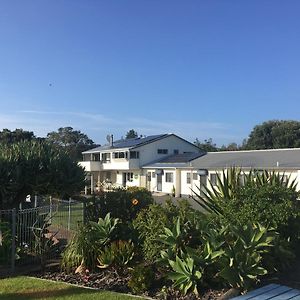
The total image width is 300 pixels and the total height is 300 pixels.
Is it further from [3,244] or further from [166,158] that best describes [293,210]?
[166,158]

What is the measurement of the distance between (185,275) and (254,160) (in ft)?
112

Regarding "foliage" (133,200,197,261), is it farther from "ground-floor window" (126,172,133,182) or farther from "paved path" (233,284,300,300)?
"ground-floor window" (126,172,133,182)

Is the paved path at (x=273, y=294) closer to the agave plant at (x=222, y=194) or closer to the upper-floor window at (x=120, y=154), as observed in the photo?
the agave plant at (x=222, y=194)

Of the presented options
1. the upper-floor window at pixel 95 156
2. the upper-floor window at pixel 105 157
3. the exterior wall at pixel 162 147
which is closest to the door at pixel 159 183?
the exterior wall at pixel 162 147

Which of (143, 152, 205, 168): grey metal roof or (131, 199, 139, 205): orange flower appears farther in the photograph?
(143, 152, 205, 168): grey metal roof

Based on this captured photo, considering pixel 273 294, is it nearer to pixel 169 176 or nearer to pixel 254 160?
pixel 254 160

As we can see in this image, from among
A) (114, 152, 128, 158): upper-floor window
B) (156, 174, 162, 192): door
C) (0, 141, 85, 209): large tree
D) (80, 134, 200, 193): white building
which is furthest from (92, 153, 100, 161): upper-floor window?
(0, 141, 85, 209): large tree

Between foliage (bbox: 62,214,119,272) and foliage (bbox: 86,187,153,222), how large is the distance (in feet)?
8.09

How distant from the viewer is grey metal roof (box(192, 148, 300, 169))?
118 feet

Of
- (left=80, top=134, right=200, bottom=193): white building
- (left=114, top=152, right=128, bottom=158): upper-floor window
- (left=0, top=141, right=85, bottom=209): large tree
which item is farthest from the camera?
(left=114, top=152, right=128, bottom=158): upper-floor window

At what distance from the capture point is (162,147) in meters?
56.8

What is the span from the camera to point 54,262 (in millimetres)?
10133

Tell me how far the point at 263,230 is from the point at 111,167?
169ft

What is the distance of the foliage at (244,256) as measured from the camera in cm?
684
